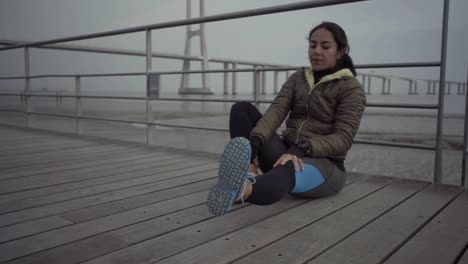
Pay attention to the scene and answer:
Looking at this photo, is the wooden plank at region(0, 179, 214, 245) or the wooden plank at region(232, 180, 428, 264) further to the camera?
the wooden plank at region(0, 179, 214, 245)

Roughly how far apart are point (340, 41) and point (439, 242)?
739 millimetres

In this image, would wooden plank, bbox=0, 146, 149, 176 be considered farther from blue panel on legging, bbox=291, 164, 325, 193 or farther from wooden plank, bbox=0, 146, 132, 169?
blue panel on legging, bbox=291, 164, 325, 193

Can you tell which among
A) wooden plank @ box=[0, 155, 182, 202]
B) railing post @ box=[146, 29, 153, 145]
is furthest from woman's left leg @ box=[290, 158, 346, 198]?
railing post @ box=[146, 29, 153, 145]

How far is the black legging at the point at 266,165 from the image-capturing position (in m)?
1.16

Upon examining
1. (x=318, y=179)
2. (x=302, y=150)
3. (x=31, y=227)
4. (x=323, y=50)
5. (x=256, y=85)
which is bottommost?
(x=31, y=227)

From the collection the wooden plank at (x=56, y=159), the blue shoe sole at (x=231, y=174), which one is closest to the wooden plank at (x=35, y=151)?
the wooden plank at (x=56, y=159)

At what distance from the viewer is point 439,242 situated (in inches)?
42.2

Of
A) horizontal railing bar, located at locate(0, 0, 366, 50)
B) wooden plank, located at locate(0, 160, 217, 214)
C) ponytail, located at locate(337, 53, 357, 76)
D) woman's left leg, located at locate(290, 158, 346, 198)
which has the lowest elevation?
wooden plank, located at locate(0, 160, 217, 214)

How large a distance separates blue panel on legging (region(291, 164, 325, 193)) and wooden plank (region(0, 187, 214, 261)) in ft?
1.21

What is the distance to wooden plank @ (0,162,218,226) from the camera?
1265 mm

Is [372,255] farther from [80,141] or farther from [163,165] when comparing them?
[80,141]

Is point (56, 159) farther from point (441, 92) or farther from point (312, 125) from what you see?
point (441, 92)

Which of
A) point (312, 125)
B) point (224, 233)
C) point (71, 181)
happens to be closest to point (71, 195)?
point (71, 181)

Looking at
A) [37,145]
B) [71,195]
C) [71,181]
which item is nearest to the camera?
[71,195]
